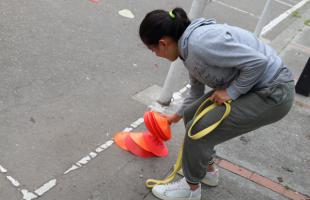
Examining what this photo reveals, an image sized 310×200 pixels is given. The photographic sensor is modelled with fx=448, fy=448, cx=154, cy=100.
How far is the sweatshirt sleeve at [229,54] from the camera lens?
2342mm

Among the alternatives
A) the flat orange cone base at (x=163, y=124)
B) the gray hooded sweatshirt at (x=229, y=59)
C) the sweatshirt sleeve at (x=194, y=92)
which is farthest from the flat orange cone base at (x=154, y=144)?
the gray hooded sweatshirt at (x=229, y=59)

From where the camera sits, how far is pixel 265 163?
3691 mm

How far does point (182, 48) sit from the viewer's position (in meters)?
2.46

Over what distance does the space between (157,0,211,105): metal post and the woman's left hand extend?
131 cm

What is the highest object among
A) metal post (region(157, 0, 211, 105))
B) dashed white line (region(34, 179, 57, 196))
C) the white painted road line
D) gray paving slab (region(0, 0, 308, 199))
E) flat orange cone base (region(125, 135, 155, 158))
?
metal post (region(157, 0, 211, 105))

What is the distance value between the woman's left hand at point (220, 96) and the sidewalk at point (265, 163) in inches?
33.6

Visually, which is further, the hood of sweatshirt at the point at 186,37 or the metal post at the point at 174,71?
the metal post at the point at 174,71

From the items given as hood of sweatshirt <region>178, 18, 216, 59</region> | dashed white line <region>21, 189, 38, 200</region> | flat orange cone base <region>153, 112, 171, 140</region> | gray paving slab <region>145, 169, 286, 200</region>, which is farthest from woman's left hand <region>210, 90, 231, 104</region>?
dashed white line <region>21, 189, 38, 200</region>

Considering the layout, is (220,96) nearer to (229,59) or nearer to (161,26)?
(229,59)

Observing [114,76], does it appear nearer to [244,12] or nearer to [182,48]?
[182,48]

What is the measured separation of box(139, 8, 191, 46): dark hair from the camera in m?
2.40

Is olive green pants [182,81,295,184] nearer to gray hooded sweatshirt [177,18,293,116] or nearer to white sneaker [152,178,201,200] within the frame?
gray hooded sweatshirt [177,18,293,116]

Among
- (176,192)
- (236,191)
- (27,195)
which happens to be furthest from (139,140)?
(27,195)

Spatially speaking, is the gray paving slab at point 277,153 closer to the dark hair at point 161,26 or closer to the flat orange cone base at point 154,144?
the flat orange cone base at point 154,144
